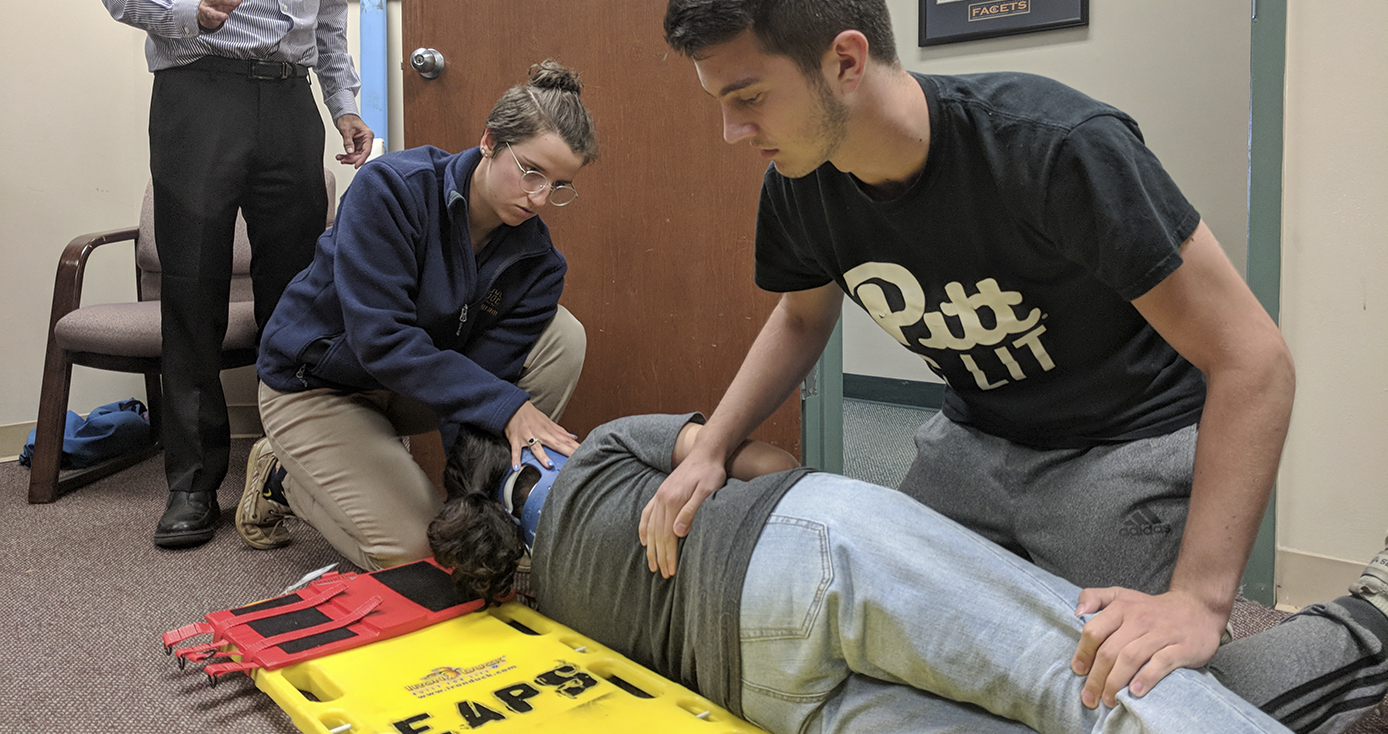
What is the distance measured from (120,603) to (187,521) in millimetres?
311

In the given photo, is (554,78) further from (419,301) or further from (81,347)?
(81,347)

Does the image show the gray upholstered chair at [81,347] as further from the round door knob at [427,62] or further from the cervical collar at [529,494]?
the cervical collar at [529,494]

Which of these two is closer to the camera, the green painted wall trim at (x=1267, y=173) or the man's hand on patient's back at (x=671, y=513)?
the man's hand on patient's back at (x=671, y=513)

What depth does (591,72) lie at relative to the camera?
184 cm

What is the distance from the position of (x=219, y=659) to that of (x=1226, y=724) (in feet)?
3.99

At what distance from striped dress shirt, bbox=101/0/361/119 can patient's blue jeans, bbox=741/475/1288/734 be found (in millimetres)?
1581

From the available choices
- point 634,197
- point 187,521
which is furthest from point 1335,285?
point 187,521

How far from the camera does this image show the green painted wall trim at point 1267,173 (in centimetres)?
144

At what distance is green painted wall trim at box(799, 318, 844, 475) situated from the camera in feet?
5.62

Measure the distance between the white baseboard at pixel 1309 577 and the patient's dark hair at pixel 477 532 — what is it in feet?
4.17

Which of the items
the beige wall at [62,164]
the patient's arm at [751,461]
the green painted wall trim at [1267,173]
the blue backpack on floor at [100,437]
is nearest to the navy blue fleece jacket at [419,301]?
the patient's arm at [751,461]

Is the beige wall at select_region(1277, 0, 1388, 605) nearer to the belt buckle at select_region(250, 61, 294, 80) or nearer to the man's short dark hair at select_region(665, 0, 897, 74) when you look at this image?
the man's short dark hair at select_region(665, 0, 897, 74)

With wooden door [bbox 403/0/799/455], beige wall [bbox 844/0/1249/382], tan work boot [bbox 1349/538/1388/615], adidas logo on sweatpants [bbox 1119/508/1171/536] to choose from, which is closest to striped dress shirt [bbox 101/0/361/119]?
wooden door [bbox 403/0/799/455]

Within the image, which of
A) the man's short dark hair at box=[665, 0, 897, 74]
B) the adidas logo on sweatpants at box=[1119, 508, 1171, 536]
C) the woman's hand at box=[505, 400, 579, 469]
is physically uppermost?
the man's short dark hair at box=[665, 0, 897, 74]
